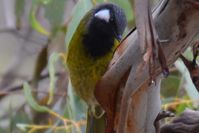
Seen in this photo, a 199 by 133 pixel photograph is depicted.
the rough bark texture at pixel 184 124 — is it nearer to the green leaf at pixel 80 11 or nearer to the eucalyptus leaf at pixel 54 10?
the green leaf at pixel 80 11

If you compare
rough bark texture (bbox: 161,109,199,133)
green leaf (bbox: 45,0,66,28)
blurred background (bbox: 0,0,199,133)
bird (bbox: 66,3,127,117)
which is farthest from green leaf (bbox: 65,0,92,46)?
rough bark texture (bbox: 161,109,199,133)

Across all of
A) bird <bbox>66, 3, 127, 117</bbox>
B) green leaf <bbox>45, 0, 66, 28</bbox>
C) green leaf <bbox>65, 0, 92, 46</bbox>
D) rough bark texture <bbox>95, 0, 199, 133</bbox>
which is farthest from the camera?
green leaf <bbox>45, 0, 66, 28</bbox>

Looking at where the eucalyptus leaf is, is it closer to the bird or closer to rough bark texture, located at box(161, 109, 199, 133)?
the bird

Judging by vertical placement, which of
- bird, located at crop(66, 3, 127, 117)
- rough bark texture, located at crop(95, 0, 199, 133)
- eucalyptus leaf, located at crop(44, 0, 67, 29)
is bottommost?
rough bark texture, located at crop(95, 0, 199, 133)

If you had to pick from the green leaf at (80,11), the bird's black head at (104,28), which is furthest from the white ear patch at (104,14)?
the green leaf at (80,11)

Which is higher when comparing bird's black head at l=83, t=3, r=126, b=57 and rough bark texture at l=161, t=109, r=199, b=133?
bird's black head at l=83, t=3, r=126, b=57

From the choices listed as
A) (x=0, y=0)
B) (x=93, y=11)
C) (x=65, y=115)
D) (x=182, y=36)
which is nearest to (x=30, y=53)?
(x=0, y=0)

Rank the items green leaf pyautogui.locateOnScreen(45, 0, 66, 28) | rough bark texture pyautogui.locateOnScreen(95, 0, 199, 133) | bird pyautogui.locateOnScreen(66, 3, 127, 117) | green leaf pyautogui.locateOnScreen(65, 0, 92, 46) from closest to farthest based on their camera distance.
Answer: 1. rough bark texture pyautogui.locateOnScreen(95, 0, 199, 133)
2. bird pyautogui.locateOnScreen(66, 3, 127, 117)
3. green leaf pyautogui.locateOnScreen(65, 0, 92, 46)
4. green leaf pyautogui.locateOnScreen(45, 0, 66, 28)

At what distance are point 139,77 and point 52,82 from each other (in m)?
0.71

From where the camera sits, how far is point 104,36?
0.78 meters

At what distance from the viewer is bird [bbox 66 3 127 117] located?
29.8 inches

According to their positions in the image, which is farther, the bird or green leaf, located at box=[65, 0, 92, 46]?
green leaf, located at box=[65, 0, 92, 46]

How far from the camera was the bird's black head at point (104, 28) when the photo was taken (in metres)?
0.76

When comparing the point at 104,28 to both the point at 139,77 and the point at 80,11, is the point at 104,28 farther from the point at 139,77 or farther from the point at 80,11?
the point at 80,11
